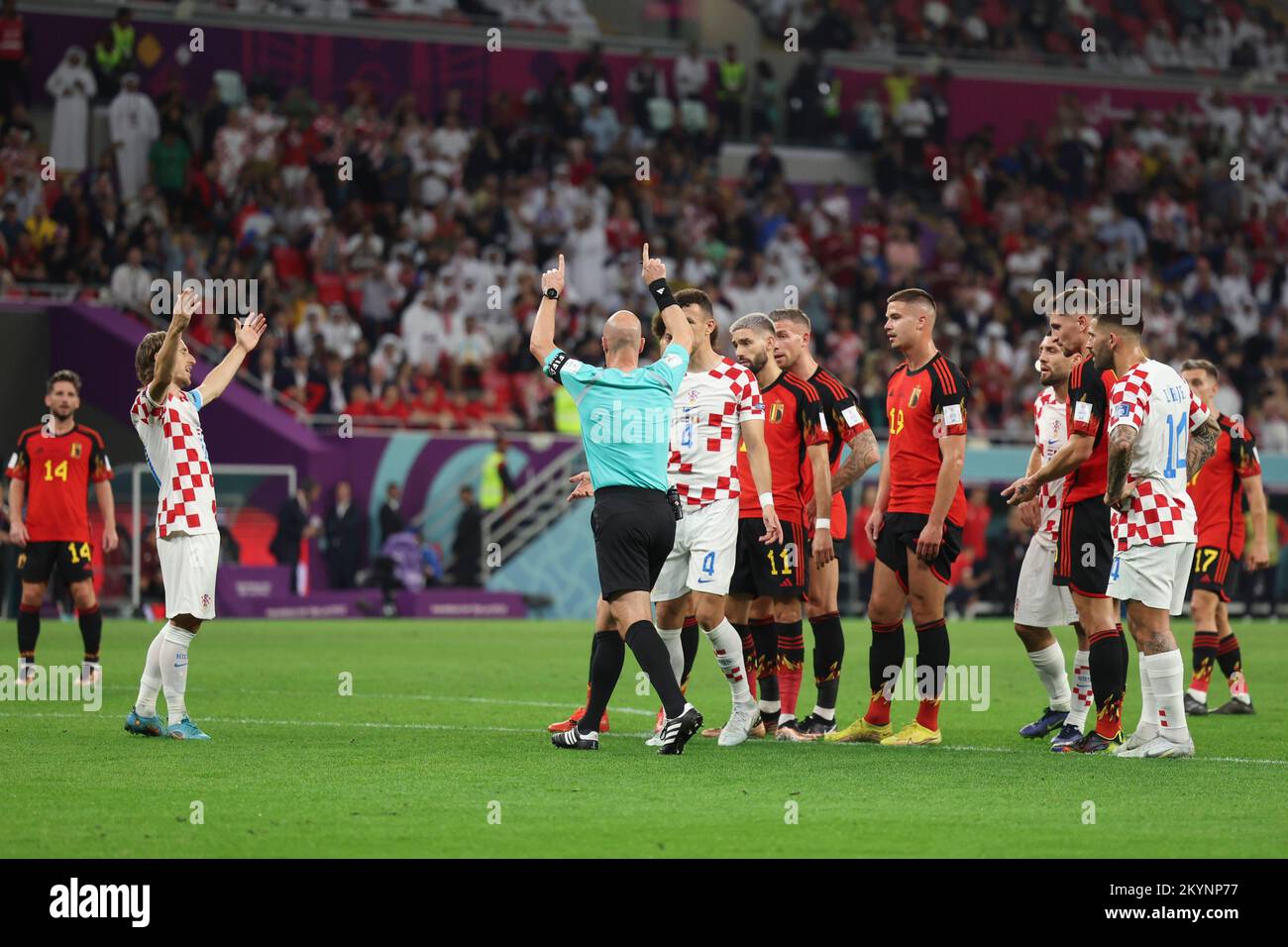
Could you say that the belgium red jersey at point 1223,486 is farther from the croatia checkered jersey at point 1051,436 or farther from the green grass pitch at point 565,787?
the croatia checkered jersey at point 1051,436

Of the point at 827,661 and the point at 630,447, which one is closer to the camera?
the point at 630,447

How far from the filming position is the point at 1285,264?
119ft

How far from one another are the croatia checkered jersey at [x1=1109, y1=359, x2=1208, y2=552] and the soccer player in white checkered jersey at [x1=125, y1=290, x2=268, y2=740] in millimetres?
5151

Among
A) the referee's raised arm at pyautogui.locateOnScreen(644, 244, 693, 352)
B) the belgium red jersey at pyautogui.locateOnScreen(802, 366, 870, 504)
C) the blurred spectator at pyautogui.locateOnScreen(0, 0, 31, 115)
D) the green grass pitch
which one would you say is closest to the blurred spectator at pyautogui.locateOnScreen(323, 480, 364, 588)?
the blurred spectator at pyautogui.locateOnScreen(0, 0, 31, 115)

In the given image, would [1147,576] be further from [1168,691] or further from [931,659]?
[931,659]

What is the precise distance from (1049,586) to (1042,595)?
7 cm

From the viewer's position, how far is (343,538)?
26812mm

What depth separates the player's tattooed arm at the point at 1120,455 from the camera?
10.1 m

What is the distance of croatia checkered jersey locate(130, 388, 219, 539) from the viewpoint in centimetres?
1099

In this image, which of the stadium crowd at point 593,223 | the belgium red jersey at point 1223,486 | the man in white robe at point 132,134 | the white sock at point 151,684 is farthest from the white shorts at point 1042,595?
the man in white robe at point 132,134

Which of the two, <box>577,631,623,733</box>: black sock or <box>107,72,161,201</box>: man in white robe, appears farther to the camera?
<box>107,72,161,201</box>: man in white robe

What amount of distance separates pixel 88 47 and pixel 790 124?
13.9 m

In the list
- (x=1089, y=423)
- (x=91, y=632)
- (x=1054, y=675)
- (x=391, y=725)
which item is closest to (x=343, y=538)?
(x=91, y=632)

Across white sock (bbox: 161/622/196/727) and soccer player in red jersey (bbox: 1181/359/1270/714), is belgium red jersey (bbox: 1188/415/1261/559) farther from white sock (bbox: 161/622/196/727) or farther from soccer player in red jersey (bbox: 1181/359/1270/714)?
white sock (bbox: 161/622/196/727)
